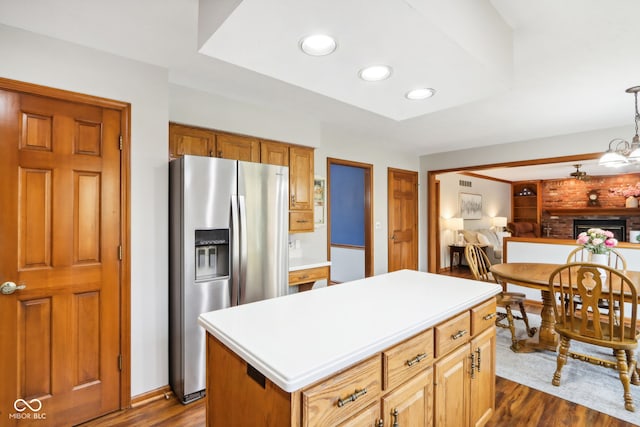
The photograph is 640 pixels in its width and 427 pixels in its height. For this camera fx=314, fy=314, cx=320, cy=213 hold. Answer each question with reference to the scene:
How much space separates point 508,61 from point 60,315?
3.05m

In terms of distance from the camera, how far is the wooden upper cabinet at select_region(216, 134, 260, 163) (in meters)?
2.87

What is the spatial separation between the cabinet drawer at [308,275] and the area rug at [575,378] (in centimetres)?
178

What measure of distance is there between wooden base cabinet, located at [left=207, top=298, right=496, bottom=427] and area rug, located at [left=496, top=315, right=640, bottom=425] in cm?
105

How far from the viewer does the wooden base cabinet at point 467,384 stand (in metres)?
1.45

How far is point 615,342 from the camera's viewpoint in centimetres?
220

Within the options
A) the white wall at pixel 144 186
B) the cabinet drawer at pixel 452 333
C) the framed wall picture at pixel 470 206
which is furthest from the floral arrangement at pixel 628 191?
the white wall at pixel 144 186

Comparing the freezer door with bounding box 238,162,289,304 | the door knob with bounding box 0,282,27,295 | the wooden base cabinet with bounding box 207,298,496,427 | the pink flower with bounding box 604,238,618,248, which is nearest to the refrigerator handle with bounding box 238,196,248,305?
the freezer door with bounding box 238,162,289,304

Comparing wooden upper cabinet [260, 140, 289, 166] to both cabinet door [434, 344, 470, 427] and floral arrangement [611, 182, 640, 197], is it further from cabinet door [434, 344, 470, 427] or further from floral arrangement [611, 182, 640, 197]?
floral arrangement [611, 182, 640, 197]

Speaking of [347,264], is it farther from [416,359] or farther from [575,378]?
[416,359]

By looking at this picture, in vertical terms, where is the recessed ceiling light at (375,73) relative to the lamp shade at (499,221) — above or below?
above

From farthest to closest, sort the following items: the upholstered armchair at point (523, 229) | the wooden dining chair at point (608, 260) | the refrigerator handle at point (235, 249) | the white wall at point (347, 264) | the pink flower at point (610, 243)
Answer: the upholstered armchair at point (523, 229), the white wall at point (347, 264), the wooden dining chair at point (608, 260), the pink flower at point (610, 243), the refrigerator handle at point (235, 249)

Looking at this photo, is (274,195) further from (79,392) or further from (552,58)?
(552,58)

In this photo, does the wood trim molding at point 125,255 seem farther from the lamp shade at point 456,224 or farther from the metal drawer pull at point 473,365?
the lamp shade at point 456,224

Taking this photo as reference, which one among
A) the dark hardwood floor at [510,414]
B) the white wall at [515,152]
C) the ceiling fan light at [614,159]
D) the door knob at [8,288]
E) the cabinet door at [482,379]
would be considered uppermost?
the white wall at [515,152]
